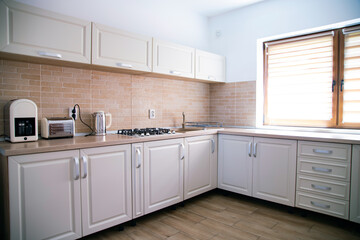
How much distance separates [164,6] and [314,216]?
3.13 meters

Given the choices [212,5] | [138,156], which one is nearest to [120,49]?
[138,156]

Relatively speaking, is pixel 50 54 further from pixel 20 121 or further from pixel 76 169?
pixel 76 169

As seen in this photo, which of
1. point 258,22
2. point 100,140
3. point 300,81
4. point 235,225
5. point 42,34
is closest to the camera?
point 42,34

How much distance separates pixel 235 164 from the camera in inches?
121

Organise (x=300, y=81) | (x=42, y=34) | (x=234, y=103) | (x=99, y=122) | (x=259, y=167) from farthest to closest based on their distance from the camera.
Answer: (x=234, y=103) < (x=300, y=81) < (x=259, y=167) < (x=99, y=122) < (x=42, y=34)

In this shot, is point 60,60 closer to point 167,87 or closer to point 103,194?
point 103,194

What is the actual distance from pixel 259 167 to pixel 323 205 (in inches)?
28.4


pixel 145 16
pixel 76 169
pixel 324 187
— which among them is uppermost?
pixel 145 16

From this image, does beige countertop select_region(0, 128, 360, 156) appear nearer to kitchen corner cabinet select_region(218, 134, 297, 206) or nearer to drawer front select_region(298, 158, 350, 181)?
kitchen corner cabinet select_region(218, 134, 297, 206)

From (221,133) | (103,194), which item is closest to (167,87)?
(221,133)

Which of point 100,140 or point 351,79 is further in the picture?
point 351,79

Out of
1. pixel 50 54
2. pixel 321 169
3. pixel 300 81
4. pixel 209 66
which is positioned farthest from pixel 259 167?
pixel 50 54

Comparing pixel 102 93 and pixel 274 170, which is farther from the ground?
pixel 102 93

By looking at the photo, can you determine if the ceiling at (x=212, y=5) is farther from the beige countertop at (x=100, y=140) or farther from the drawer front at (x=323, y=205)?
the drawer front at (x=323, y=205)
